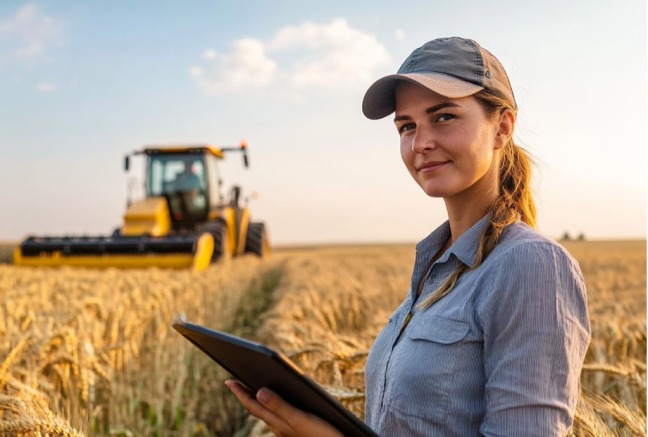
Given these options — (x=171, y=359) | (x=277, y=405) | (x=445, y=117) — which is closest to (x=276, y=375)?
(x=277, y=405)

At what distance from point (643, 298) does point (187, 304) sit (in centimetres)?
479

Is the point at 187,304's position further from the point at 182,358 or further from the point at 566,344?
the point at 566,344

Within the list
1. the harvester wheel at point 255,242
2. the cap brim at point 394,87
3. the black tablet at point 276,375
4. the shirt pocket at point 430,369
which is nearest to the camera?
the black tablet at point 276,375

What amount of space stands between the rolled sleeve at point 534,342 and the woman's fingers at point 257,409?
461mm

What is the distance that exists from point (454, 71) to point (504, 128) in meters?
0.21

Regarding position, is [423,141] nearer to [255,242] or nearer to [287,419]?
[287,419]

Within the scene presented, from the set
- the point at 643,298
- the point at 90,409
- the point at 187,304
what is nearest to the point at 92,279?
the point at 187,304

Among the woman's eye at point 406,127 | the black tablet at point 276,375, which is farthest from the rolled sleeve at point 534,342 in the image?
the woman's eye at point 406,127

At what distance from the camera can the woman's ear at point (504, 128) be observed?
4.82 feet

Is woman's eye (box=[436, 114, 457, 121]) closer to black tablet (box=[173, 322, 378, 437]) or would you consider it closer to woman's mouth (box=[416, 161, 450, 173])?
woman's mouth (box=[416, 161, 450, 173])

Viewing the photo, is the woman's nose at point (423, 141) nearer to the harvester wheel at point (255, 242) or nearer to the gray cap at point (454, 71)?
the gray cap at point (454, 71)

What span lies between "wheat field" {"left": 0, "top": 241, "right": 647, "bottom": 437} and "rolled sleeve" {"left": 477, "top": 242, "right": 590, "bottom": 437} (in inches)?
23.3

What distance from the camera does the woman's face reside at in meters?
1.39

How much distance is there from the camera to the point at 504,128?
1.48 meters
